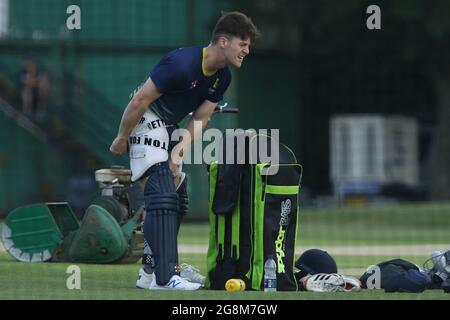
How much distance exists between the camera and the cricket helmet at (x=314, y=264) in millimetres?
7887

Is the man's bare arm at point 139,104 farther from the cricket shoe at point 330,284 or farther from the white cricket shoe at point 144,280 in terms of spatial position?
the cricket shoe at point 330,284

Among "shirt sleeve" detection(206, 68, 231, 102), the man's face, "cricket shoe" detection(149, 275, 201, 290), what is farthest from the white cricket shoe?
the man's face

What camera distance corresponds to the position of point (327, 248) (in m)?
13.4

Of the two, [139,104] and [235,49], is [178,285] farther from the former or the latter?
[235,49]

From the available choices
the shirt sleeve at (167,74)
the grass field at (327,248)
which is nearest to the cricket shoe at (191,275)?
the grass field at (327,248)

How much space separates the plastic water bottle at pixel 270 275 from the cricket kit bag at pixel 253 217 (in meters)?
0.02

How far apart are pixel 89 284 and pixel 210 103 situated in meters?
1.35

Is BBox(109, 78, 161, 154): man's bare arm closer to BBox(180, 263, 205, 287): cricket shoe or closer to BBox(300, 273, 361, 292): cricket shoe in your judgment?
BBox(180, 263, 205, 287): cricket shoe

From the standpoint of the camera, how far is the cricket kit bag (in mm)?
7520

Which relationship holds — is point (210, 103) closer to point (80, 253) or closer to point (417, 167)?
point (80, 253)

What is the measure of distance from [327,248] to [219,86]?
18.9ft

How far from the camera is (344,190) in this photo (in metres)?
27.7
